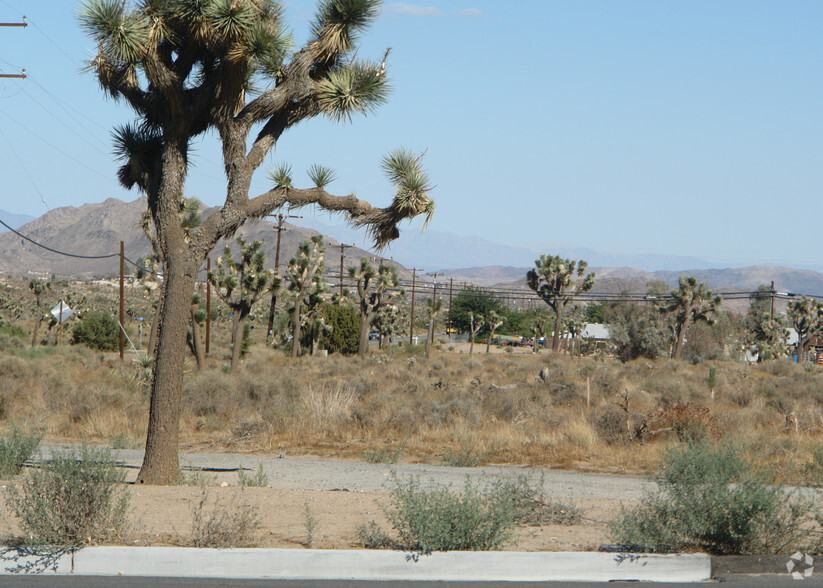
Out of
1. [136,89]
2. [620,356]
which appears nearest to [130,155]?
[136,89]

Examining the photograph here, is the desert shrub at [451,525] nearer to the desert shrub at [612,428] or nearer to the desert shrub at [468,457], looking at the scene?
the desert shrub at [468,457]

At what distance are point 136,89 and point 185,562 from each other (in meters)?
6.75

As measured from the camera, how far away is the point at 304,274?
1752 inches

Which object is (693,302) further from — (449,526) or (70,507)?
(70,507)

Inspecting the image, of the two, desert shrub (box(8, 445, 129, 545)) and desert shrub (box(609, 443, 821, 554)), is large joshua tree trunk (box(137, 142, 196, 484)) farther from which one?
desert shrub (box(609, 443, 821, 554))

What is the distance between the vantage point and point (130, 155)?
36.9ft

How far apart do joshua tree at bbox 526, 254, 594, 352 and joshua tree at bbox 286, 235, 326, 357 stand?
23228 mm

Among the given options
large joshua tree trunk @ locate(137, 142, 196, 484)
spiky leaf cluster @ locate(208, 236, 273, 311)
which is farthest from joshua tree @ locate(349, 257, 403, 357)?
large joshua tree trunk @ locate(137, 142, 196, 484)

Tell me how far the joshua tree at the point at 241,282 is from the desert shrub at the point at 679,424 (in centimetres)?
2102

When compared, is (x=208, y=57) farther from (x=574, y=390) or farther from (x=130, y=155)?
(x=574, y=390)

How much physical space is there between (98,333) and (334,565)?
166 feet

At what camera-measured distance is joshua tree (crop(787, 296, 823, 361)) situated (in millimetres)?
68625

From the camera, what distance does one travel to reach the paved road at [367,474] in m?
11.9

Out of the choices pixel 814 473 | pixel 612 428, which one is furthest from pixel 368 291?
pixel 814 473
